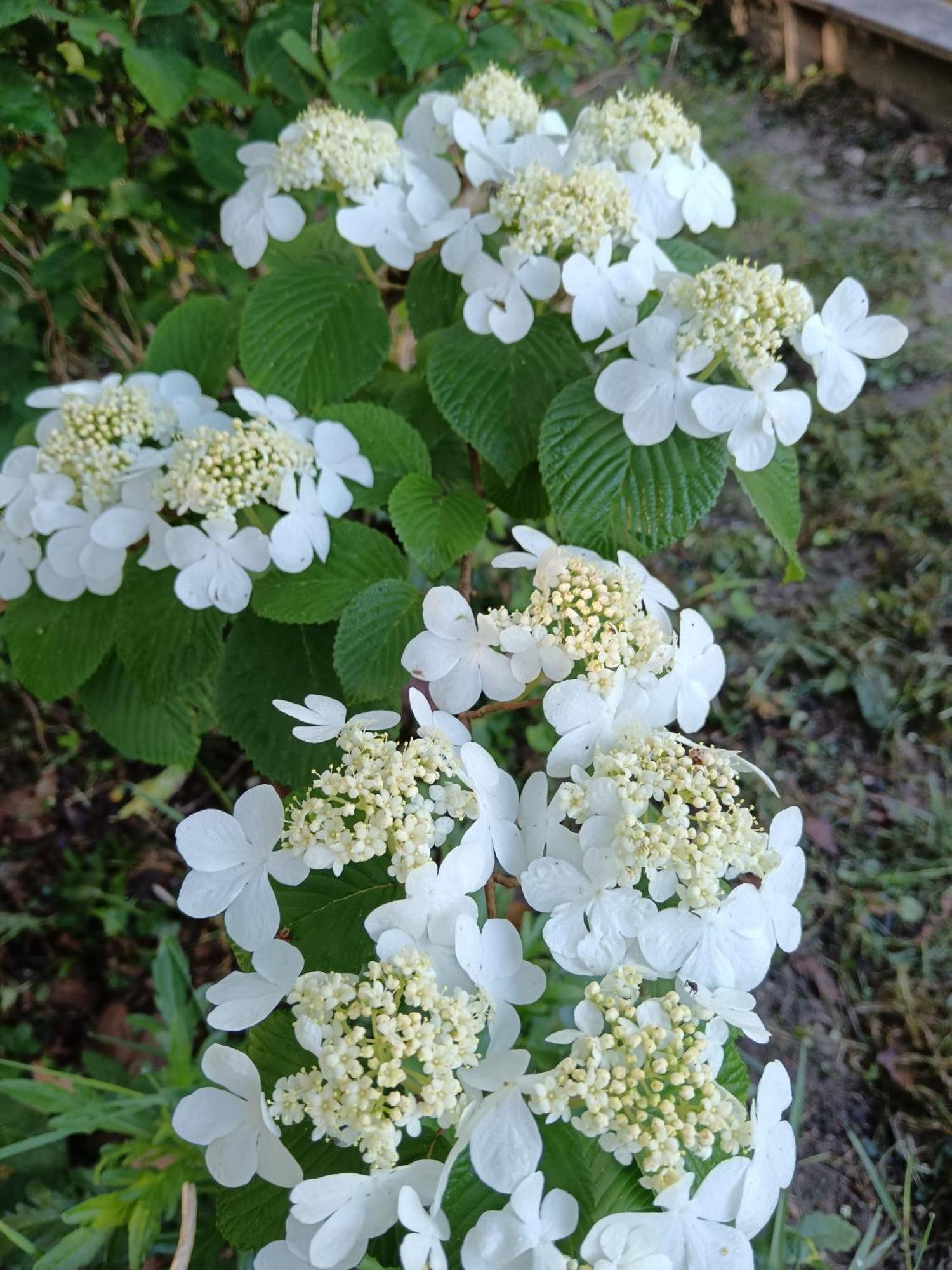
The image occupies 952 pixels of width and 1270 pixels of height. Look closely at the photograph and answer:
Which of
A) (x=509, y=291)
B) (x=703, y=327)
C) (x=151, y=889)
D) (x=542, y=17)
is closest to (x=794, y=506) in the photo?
(x=703, y=327)

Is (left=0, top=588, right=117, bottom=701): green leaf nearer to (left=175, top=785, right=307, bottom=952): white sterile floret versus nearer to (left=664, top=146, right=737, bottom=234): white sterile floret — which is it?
(left=175, top=785, right=307, bottom=952): white sterile floret

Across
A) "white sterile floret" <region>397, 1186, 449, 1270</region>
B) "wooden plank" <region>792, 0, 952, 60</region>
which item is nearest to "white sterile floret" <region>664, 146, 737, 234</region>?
"white sterile floret" <region>397, 1186, 449, 1270</region>

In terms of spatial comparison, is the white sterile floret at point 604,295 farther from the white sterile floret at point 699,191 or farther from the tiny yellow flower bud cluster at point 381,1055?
the tiny yellow flower bud cluster at point 381,1055

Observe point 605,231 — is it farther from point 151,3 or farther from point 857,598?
point 857,598

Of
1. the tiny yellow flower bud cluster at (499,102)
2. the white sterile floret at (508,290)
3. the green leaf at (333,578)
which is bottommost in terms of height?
the green leaf at (333,578)

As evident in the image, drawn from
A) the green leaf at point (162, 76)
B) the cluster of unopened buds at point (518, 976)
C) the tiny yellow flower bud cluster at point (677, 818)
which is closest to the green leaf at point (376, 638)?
the cluster of unopened buds at point (518, 976)

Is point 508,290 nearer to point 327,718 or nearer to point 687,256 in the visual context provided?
point 687,256
